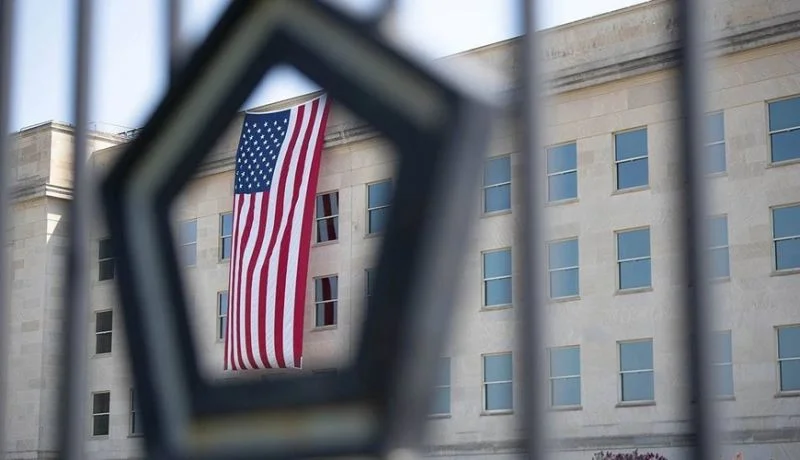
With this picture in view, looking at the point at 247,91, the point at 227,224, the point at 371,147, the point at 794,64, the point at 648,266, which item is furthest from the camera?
the point at 227,224

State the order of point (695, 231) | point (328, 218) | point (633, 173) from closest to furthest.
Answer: point (695, 231) < point (633, 173) < point (328, 218)

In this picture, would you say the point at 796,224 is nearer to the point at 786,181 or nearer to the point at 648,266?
the point at 786,181

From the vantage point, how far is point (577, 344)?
17953 mm

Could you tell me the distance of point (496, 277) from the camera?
747 inches

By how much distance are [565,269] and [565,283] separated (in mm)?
203

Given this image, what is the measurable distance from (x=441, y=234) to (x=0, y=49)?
970mm

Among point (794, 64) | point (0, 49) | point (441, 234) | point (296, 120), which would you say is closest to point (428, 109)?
point (441, 234)

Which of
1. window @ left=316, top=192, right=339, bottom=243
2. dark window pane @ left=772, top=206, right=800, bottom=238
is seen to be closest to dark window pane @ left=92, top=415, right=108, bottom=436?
window @ left=316, top=192, right=339, bottom=243

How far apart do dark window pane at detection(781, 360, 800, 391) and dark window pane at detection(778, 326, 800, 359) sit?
0.10m

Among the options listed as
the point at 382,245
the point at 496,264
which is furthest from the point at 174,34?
the point at 496,264

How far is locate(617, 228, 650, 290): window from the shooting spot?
57.7 ft

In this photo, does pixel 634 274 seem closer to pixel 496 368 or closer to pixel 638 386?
pixel 638 386

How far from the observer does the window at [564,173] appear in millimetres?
18125

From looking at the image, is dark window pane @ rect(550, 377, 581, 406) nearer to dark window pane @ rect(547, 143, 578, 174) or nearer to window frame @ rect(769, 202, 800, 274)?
dark window pane @ rect(547, 143, 578, 174)
